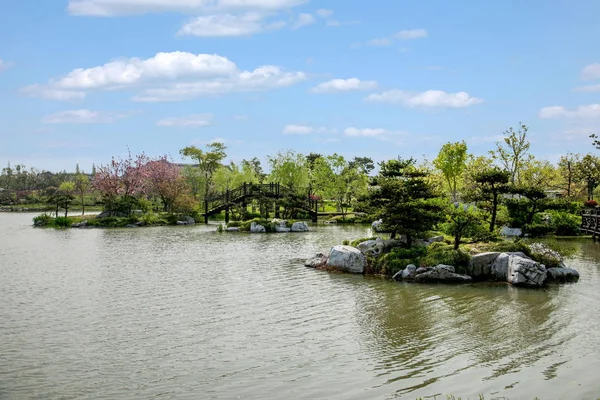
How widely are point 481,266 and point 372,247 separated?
4352 millimetres

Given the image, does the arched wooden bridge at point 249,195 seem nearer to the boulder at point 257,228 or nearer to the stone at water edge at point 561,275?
the boulder at point 257,228

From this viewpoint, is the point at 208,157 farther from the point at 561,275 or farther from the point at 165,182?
the point at 561,275

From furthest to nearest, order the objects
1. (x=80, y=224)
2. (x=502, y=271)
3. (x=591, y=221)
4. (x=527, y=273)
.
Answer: (x=80, y=224), (x=591, y=221), (x=502, y=271), (x=527, y=273)

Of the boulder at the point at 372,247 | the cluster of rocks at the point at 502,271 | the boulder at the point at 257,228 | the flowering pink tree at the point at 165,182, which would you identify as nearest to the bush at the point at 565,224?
the cluster of rocks at the point at 502,271

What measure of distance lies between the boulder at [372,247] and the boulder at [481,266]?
3.63 meters

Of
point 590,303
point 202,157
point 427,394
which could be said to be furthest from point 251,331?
point 202,157

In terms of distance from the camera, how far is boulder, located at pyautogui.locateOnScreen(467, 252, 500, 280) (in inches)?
Result: 746

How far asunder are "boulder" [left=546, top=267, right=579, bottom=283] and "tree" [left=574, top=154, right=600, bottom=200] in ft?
129

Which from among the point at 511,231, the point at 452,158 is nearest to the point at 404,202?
the point at 511,231

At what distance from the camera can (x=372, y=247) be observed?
71.4ft

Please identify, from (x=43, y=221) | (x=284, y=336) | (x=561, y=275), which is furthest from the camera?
(x=43, y=221)

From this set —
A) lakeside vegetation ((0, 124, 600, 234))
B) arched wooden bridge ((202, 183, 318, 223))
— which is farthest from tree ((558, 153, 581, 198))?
arched wooden bridge ((202, 183, 318, 223))

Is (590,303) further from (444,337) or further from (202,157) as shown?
(202,157)

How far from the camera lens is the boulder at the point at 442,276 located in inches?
736
